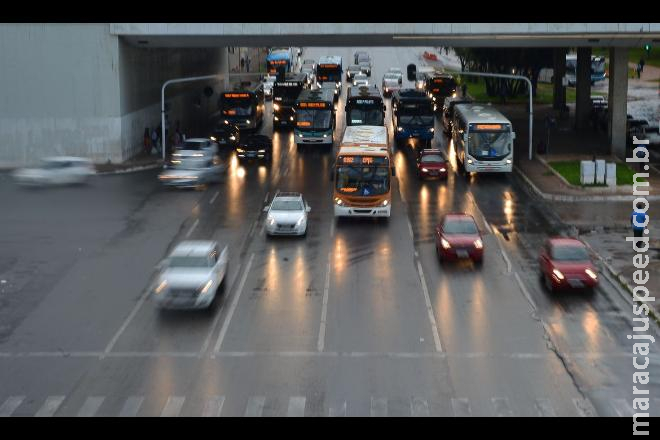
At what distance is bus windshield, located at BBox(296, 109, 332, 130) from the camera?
2283 inches

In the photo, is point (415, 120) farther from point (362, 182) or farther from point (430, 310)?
point (430, 310)

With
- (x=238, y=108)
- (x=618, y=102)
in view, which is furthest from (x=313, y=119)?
(x=618, y=102)

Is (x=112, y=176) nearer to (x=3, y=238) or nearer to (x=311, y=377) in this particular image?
(x=3, y=238)

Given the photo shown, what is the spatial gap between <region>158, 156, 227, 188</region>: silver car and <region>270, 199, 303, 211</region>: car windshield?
10.6 meters

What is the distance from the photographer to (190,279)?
1096 inches

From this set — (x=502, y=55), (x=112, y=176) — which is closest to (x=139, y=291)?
(x=112, y=176)

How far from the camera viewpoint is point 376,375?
2294 cm

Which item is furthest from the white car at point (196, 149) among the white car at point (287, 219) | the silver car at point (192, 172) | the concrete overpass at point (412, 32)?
the white car at point (287, 219)

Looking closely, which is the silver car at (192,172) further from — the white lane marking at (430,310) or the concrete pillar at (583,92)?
the concrete pillar at (583,92)

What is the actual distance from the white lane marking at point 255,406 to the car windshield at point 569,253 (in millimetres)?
12234

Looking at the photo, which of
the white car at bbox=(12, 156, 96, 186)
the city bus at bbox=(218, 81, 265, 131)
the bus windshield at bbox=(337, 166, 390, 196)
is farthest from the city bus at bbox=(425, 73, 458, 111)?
the bus windshield at bbox=(337, 166, 390, 196)

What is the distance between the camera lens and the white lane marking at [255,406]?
20.7 metres

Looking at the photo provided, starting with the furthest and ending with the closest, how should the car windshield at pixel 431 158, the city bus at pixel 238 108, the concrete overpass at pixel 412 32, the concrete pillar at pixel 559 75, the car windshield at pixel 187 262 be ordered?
the concrete pillar at pixel 559 75, the city bus at pixel 238 108, the concrete overpass at pixel 412 32, the car windshield at pixel 431 158, the car windshield at pixel 187 262
